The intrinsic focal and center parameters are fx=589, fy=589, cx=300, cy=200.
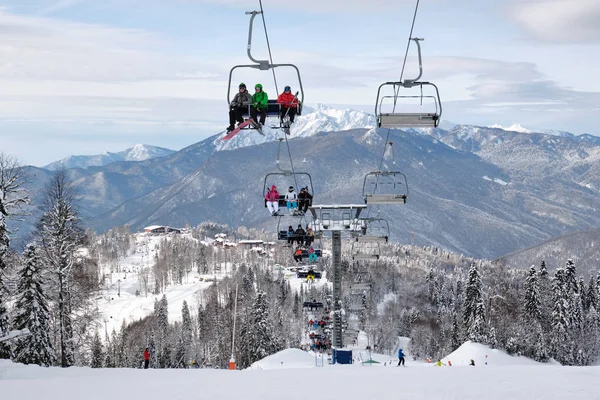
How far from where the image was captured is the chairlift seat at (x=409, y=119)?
43.9ft

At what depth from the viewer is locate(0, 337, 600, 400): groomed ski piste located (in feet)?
46.4

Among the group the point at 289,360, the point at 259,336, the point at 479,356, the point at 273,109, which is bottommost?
the point at 479,356

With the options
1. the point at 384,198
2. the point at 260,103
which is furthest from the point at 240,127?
the point at 384,198

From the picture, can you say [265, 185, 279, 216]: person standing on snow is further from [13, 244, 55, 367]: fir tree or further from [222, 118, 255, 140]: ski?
[13, 244, 55, 367]: fir tree

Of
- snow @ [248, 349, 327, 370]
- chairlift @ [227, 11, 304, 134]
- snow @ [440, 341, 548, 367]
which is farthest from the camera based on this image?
snow @ [440, 341, 548, 367]

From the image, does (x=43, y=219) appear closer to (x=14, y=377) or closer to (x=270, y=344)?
(x=14, y=377)

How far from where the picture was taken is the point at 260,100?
14891mm

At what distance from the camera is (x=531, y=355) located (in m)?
69.8

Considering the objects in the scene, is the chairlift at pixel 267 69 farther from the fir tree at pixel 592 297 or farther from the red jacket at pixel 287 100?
the fir tree at pixel 592 297

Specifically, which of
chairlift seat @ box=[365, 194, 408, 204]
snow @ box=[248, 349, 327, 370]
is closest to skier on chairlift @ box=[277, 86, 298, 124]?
chairlift seat @ box=[365, 194, 408, 204]

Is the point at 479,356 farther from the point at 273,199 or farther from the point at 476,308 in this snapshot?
the point at 273,199

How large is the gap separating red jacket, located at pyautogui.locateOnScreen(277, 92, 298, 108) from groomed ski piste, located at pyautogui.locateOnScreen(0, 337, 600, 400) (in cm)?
719

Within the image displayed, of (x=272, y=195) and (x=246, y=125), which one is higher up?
(x=246, y=125)

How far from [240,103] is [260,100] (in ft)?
1.76
